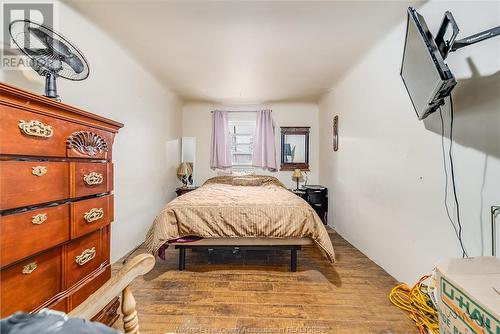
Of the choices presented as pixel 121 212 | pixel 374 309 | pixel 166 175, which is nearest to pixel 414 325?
pixel 374 309

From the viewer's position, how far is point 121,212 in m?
2.29

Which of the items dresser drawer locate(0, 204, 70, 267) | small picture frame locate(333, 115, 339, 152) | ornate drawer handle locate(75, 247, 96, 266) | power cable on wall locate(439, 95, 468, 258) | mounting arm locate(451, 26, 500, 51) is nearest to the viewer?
dresser drawer locate(0, 204, 70, 267)

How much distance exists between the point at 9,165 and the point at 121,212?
169 cm

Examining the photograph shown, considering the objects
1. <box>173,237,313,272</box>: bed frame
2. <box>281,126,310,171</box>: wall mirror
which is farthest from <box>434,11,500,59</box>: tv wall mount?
<box>281,126,310,171</box>: wall mirror

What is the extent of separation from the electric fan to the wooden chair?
105 cm

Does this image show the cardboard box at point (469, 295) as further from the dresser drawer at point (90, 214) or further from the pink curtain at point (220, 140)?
the pink curtain at point (220, 140)

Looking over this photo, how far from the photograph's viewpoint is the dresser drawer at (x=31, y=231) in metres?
0.74

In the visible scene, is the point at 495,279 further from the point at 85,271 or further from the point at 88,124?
the point at 88,124

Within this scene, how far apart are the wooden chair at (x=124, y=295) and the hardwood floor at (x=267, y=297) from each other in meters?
0.85

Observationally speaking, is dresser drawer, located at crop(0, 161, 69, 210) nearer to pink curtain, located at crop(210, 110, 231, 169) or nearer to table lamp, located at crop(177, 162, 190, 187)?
table lamp, located at crop(177, 162, 190, 187)

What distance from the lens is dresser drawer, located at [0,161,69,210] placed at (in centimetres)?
75

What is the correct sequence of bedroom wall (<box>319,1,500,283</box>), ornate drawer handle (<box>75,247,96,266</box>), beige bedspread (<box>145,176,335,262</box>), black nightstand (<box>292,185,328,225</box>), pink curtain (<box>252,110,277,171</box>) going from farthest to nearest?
pink curtain (<box>252,110,277,171</box>) < black nightstand (<box>292,185,328,225</box>) < beige bedspread (<box>145,176,335,262</box>) < bedroom wall (<box>319,1,500,283</box>) < ornate drawer handle (<box>75,247,96,266</box>)

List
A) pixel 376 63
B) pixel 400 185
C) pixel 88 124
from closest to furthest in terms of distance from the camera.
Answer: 1. pixel 88 124
2. pixel 400 185
3. pixel 376 63

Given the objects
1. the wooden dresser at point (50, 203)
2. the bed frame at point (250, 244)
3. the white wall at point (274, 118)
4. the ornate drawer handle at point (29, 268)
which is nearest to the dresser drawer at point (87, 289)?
the wooden dresser at point (50, 203)
